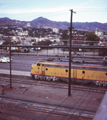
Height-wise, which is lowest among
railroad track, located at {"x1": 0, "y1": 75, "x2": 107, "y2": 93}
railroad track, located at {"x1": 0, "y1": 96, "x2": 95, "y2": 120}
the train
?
railroad track, located at {"x1": 0, "y1": 96, "x2": 95, "y2": 120}

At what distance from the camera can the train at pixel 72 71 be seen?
14.9 meters

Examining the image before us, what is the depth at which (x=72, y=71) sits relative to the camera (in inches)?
626

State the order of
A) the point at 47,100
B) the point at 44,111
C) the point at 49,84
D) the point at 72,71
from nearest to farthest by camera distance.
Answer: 1. the point at 44,111
2. the point at 47,100
3. the point at 72,71
4. the point at 49,84

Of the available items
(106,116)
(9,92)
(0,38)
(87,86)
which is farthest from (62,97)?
(0,38)

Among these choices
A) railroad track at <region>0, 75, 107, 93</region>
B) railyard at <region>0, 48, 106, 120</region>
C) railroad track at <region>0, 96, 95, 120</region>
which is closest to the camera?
railroad track at <region>0, 96, 95, 120</region>

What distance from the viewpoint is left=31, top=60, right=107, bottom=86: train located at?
14852 mm

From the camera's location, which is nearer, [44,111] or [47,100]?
[44,111]

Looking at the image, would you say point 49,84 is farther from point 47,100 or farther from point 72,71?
point 47,100

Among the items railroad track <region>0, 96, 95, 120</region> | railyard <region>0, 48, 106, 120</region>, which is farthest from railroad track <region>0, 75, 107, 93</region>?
railroad track <region>0, 96, 95, 120</region>

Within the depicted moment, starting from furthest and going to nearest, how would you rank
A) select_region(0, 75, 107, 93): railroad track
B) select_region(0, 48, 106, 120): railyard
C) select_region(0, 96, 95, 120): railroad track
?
1. select_region(0, 75, 107, 93): railroad track
2. select_region(0, 48, 106, 120): railyard
3. select_region(0, 96, 95, 120): railroad track

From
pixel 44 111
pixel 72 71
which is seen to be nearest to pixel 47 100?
pixel 44 111

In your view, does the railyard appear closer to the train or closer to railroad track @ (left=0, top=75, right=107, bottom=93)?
railroad track @ (left=0, top=75, right=107, bottom=93)

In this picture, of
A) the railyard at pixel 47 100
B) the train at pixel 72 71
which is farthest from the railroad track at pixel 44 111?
the train at pixel 72 71

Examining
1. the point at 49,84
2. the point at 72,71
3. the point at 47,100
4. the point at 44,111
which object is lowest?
the point at 44,111
